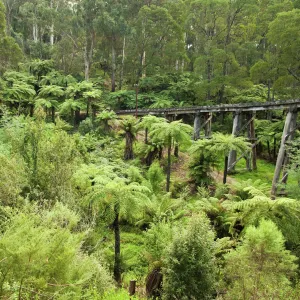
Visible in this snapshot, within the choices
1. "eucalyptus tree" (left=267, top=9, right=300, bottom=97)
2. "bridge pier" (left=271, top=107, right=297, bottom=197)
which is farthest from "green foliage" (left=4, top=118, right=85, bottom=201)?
"eucalyptus tree" (left=267, top=9, right=300, bottom=97)

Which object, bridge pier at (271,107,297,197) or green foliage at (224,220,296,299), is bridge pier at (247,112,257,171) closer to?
bridge pier at (271,107,297,197)

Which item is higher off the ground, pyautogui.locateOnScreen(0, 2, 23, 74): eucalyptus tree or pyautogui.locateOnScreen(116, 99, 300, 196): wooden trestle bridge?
pyautogui.locateOnScreen(0, 2, 23, 74): eucalyptus tree

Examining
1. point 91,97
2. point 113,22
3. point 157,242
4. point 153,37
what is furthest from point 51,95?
point 157,242

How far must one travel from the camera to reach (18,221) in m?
5.13

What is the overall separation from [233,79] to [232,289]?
19.6 m

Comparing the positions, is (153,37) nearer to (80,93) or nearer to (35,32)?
(80,93)

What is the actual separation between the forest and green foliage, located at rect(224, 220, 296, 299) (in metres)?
0.03

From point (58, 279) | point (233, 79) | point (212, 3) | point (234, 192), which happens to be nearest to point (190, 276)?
point (58, 279)

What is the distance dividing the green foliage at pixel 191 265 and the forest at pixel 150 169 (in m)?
0.03

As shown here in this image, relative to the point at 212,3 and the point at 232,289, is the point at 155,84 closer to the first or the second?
the point at 212,3

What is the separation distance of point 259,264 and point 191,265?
170 centimetres

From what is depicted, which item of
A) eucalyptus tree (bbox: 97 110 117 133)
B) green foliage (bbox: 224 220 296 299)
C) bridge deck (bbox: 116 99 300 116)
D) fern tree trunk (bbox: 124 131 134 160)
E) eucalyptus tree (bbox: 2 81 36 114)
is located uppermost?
eucalyptus tree (bbox: 2 81 36 114)

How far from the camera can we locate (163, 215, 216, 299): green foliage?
6062 millimetres

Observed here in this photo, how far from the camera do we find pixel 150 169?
14.5 meters
